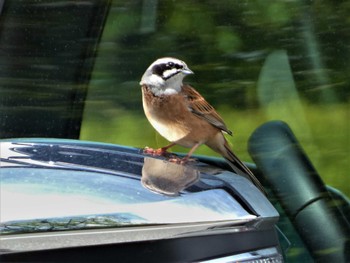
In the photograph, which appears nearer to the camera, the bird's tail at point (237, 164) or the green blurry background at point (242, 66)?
the bird's tail at point (237, 164)

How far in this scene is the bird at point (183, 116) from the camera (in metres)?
2.91

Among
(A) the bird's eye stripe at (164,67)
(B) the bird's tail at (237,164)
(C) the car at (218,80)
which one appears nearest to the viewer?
(A) the bird's eye stripe at (164,67)

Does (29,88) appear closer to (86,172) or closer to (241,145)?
(241,145)

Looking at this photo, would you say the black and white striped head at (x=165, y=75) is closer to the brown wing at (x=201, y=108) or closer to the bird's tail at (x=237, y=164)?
the brown wing at (x=201, y=108)

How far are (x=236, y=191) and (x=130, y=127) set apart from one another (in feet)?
4.01

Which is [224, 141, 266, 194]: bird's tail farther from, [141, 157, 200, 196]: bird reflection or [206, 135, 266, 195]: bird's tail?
[141, 157, 200, 196]: bird reflection

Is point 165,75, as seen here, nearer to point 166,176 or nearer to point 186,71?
point 186,71

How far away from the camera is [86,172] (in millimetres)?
1815

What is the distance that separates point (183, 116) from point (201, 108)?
0.07 meters

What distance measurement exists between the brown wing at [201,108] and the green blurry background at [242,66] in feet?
0.11

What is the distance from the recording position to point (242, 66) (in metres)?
3.08

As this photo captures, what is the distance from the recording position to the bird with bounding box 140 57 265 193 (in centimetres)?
291

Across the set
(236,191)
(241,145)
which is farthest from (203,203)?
(241,145)

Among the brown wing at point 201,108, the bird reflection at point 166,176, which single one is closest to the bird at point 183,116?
the brown wing at point 201,108
